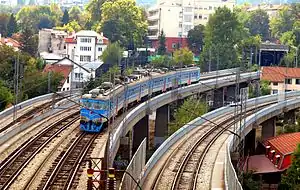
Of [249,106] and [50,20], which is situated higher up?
[50,20]

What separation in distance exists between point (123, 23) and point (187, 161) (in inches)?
2375

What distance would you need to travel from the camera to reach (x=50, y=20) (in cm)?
12488

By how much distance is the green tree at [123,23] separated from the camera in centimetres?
A: 9069

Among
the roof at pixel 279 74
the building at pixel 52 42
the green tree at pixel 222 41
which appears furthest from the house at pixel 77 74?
the building at pixel 52 42

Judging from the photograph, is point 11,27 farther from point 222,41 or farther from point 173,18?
point 222,41

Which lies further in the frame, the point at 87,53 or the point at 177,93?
the point at 87,53

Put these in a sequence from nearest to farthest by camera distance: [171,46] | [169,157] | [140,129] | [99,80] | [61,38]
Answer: [169,157]
[140,129]
[99,80]
[61,38]
[171,46]

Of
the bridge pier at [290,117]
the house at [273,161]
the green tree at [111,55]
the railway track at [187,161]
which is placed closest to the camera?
the railway track at [187,161]

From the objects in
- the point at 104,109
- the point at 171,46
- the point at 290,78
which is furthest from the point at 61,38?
the point at 104,109

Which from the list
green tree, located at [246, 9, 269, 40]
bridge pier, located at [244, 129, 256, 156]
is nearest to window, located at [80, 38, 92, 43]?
bridge pier, located at [244, 129, 256, 156]

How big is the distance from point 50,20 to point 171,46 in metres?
30.9

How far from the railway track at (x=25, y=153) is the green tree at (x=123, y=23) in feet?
171

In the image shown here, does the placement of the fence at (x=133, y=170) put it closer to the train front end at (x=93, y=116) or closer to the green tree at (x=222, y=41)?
the train front end at (x=93, y=116)

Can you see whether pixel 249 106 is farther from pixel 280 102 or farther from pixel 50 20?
pixel 50 20
